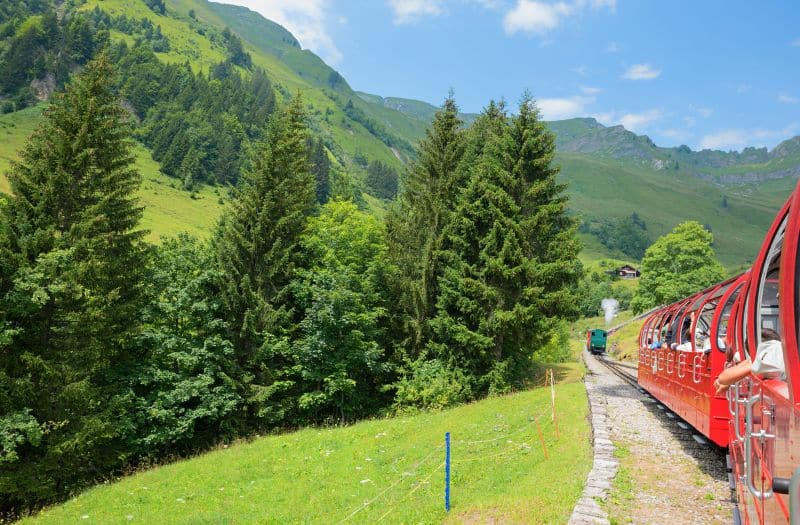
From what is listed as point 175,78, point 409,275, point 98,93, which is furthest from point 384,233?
point 175,78

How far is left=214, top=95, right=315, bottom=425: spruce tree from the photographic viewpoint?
2369cm

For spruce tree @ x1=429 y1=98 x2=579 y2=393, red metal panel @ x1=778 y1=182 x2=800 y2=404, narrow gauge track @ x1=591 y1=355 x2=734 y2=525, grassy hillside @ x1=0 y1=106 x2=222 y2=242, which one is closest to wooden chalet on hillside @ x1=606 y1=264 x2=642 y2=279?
grassy hillside @ x1=0 y1=106 x2=222 y2=242

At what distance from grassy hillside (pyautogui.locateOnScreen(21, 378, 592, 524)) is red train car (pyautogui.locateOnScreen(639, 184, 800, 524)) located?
2.66 meters

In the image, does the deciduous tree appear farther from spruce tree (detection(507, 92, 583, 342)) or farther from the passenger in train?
the passenger in train

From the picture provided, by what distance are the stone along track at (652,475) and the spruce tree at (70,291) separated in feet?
54.7

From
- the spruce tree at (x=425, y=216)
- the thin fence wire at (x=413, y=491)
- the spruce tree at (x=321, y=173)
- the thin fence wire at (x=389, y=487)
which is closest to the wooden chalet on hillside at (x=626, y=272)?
the spruce tree at (x=321, y=173)

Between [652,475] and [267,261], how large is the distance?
19760 mm

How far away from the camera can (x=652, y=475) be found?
9.10 meters

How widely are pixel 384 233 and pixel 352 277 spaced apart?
468cm

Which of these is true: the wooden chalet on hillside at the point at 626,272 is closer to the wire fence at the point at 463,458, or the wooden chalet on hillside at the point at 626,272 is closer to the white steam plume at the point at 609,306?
the white steam plume at the point at 609,306

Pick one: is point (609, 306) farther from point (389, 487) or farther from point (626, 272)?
point (389, 487)

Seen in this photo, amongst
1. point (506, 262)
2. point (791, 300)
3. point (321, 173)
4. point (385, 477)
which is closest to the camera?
point (791, 300)

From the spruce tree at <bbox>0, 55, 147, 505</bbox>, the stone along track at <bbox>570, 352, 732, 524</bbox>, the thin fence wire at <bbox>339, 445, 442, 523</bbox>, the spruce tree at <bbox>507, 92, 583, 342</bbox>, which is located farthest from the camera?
the spruce tree at <bbox>507, 92, 583, 342</bbox>

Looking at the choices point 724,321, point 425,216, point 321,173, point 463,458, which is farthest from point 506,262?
point 321,173
